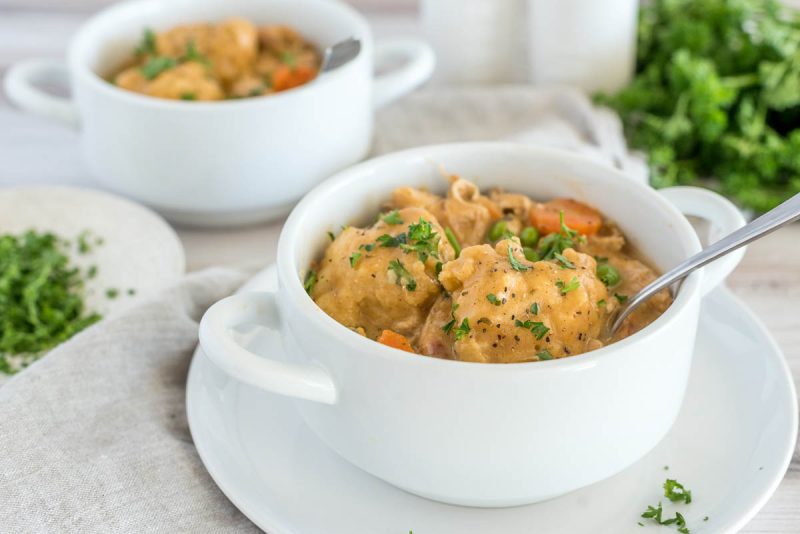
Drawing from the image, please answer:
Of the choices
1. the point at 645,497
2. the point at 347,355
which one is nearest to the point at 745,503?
the point at 645,497

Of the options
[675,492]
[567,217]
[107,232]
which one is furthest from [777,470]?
[107,232]

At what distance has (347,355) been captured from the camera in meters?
1.66

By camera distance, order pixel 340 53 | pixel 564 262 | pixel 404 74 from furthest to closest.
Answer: pixel 404 74, pixel 340 53, pixel 564 262

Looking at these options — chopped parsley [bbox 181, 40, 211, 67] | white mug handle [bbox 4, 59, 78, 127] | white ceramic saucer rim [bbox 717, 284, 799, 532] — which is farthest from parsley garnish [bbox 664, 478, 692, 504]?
white mug handle [bbox 4, 59, 78, 127]

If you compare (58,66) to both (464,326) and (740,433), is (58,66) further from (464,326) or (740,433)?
(740,433)

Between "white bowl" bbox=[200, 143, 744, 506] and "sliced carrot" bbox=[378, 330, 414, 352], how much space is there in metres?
0.17

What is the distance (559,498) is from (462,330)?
357 mm

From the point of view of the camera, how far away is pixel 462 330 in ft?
5.84

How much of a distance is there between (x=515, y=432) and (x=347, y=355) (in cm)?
31

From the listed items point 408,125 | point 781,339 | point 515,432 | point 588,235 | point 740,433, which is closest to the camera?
point 515,432

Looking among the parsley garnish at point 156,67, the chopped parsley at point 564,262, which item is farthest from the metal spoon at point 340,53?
the chopped parsley at point 564,262

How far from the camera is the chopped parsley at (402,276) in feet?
6.34

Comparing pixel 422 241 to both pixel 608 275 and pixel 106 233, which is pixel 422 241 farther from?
pixel 106 233

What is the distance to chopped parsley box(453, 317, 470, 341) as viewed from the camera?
5.82ft
